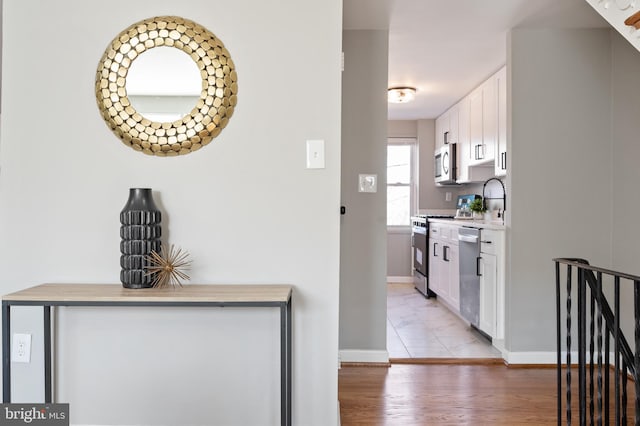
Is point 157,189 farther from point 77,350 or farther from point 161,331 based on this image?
point 77,350

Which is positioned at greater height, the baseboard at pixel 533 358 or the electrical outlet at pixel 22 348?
the electrical outlet at pixel 22 348

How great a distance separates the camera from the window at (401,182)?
20.8 ft

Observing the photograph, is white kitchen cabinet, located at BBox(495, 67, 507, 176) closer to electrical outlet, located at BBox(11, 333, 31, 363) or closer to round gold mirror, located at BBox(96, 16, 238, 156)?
round gold mirror, located at BBox(96, 16, 238, 156)

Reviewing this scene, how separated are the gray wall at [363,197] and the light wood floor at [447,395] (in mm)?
326

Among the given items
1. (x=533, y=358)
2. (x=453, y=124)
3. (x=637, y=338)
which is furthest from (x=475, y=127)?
(x=637, y=338)

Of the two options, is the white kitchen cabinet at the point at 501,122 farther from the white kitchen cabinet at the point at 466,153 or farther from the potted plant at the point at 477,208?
the potted plant at the point at 477,208

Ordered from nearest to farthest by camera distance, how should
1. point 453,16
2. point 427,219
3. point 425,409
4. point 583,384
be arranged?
point 583,384, point 425,409, point 453,16, point 427,219

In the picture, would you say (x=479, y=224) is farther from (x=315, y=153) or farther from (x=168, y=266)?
(x=168, y=266)

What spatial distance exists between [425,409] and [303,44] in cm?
190

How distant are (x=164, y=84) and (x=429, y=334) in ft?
9.50

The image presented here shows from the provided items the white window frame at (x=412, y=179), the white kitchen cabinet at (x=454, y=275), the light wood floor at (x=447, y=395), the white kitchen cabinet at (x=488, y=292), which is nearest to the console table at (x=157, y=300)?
the light wood floor at (x=447, y=395)

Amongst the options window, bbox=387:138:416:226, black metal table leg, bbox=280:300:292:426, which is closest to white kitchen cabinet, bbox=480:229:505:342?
black metal table leg, bbox=280:300:292:426

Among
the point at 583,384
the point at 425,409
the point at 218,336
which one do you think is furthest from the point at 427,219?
the point at 218,336

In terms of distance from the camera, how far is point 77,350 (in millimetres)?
1810
